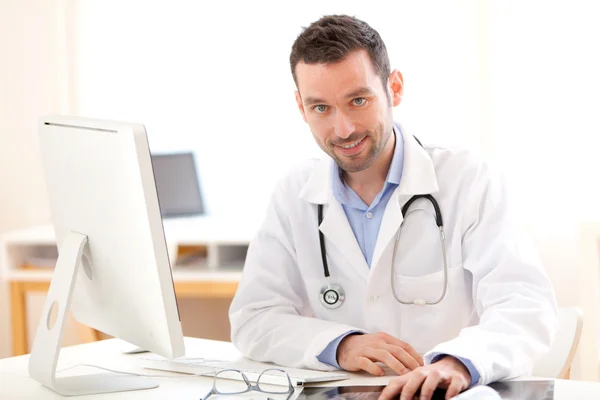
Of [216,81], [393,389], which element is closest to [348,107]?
[393,389]

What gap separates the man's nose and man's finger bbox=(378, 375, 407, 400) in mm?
543

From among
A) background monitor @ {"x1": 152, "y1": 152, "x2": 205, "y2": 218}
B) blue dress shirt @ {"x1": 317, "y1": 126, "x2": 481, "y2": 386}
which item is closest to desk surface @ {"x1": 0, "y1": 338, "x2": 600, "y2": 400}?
blue dress shirt @ {"x1": 317, "y1": 126, "x2": 481, "y2": 386}

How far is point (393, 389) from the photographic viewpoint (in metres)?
1.35

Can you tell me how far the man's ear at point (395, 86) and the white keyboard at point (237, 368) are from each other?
24.7 inches

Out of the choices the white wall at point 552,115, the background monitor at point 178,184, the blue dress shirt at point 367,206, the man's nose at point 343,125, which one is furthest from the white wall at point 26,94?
the man's nose at point 343,125

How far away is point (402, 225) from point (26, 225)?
2669 mm

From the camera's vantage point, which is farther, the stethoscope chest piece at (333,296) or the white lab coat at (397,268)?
the stethoscope chest piece at (333,296)

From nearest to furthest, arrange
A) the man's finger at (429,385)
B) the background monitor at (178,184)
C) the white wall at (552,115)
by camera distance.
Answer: the man's finger at (429,385)
the white wall at (552,115)
the background monitor at (178,184)

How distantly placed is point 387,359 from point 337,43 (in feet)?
2.06

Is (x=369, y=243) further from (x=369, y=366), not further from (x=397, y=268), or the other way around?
(x=369, y=366)

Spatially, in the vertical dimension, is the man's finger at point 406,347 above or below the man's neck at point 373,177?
below

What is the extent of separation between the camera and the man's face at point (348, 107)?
67.0 inches

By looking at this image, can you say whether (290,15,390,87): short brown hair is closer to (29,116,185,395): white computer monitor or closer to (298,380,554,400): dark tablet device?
(29,116,185,395): white computer monitor

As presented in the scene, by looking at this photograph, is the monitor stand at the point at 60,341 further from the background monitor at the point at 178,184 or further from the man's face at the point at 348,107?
the background monitor at the point at 178,184
